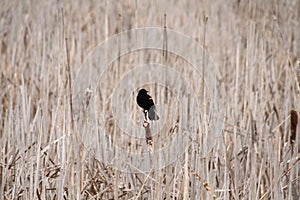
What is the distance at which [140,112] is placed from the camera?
58.4 inches

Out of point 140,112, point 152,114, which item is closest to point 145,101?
point 152,114

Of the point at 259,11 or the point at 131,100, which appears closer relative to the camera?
the point at 131,100

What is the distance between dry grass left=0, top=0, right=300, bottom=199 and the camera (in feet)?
3.73

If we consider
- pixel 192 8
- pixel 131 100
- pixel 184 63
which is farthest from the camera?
pixel 192 8

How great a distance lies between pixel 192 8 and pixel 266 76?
82 cm

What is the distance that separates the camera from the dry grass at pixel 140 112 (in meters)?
1.14

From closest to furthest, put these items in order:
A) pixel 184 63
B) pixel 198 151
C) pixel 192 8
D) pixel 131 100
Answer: pixel 198 151 → pixel 131 100 → pixel 184 63 → pixel 192 8

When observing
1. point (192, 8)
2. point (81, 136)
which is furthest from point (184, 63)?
point (81, 136)

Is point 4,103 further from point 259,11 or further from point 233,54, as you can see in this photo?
point 259,11

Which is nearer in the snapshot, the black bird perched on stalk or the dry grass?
the black bird perched on stalk

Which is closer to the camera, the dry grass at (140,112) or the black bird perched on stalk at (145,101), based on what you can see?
the black bird perched on stalk at (145,101)

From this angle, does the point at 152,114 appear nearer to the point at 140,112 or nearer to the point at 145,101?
the point at 145,101

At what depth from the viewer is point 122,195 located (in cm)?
Result: 123

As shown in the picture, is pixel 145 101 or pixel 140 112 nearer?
pixel 145 101
